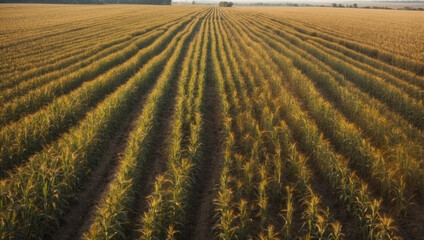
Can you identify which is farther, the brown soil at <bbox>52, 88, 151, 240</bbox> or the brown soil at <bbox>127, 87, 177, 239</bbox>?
the brown soil at <bbox>127, 87, 177, 239</bbox>

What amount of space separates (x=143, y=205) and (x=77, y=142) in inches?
101

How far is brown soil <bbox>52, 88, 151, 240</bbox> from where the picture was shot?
5.35m

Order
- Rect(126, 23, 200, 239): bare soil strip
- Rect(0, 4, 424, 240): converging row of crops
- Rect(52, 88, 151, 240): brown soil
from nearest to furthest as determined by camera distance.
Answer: Rect(0, 4, 424, 240): converging row of crops → Rect(52, 88, 151, 240): brown soil → Rect(126, 23, 200, 239): bare soil strip

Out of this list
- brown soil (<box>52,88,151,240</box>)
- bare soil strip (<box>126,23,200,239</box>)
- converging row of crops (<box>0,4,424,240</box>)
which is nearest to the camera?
converging row of crops (<box>0,4,424,240</box>)

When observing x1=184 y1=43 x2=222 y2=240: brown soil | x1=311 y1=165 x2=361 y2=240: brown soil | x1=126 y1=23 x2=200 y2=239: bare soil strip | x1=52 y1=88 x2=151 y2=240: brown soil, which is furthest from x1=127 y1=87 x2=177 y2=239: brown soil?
x1=311 y1=165 x2=361 y2=240: brown soil

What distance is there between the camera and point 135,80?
43.5 feet

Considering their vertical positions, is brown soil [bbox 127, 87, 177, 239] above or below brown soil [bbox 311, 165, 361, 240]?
above

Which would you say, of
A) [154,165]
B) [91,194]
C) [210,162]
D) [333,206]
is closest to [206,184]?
[210,162]

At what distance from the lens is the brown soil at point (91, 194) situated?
5.35 metres

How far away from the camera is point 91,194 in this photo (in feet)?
20.8

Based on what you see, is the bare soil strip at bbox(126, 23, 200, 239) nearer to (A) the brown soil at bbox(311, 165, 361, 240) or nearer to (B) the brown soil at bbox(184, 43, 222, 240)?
(B) the brown soil at bbox(184, 43, 222, 240)

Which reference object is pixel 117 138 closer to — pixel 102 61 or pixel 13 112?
pixel 13 112

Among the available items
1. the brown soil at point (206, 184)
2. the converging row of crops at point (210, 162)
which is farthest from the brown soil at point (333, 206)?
the brown soil at point (206, 184)

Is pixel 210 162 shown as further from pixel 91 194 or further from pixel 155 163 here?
pixel 91 194
